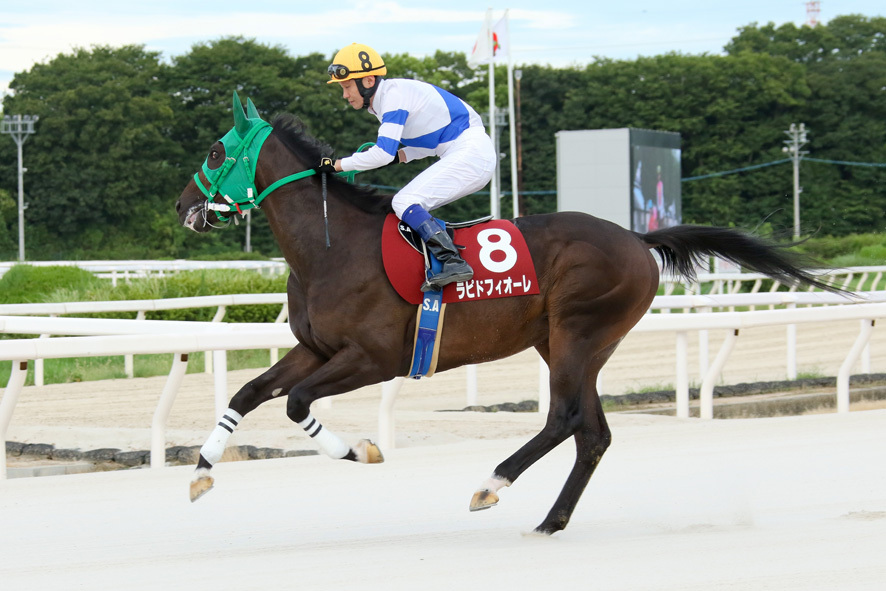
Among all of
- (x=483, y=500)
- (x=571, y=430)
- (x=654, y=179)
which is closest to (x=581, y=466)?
(x=571, y=430)

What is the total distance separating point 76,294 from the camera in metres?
13.4

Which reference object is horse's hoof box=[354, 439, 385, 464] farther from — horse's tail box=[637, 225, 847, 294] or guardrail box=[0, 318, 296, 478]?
guardrail box=[0, 318, 296, 478]

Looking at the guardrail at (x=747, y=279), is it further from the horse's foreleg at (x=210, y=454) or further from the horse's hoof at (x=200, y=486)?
the horse's hoof at (x=200, y=486)

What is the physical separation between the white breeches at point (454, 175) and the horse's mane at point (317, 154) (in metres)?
0.12

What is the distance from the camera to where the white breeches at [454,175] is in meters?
4.30

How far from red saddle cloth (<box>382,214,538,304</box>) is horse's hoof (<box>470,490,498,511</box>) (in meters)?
0.72

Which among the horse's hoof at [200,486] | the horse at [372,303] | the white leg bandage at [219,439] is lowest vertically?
the horse's hoof at [200,486]

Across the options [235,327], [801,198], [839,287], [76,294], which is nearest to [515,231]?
[839,287]

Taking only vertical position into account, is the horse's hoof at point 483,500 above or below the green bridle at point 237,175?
below

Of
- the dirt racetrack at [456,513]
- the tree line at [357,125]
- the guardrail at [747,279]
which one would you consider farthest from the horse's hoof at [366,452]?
the tree line at [357,125]

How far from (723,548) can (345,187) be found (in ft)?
6.31

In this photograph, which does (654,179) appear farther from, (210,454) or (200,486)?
(200,486)

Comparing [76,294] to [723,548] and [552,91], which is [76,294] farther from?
[552,91]

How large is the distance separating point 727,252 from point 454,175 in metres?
1.36
